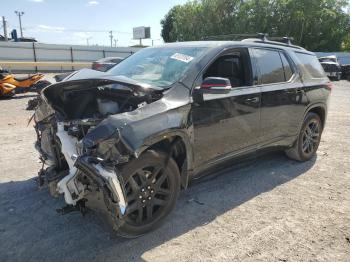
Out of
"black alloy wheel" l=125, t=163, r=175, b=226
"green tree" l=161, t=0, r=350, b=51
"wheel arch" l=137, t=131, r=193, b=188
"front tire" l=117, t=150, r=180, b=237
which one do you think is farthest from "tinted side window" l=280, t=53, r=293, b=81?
"green tree" l=161, t=0, r=350, b=51

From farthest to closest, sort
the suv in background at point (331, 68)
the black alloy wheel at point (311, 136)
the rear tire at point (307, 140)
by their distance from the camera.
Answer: the suv in background at point (331, 68) < the black alloy wheel at point (311, 136) < the rear tire at point (307, 140)

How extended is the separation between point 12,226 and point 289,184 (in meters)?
3.48

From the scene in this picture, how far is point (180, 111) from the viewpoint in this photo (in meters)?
3.72

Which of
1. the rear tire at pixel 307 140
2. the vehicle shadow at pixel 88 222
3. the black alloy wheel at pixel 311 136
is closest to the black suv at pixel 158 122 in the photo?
the vehicle shadow at pixel 88 222

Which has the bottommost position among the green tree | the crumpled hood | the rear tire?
the rear tire

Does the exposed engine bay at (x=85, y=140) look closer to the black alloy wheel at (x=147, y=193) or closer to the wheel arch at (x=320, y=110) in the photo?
the black alloy wheel at (x=147, y=193)

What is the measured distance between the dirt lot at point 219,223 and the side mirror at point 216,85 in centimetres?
137

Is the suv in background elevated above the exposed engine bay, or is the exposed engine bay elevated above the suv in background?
the exposed engine bay

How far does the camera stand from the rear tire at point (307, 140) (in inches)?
230

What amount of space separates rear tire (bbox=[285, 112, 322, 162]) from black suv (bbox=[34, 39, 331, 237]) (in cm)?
31

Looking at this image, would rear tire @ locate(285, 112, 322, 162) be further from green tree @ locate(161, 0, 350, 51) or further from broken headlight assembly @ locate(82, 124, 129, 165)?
green tree @ locate(161, 0, 350, 51)

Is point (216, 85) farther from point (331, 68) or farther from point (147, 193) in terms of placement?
point (331, 68)

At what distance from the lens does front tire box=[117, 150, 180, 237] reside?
3387mm

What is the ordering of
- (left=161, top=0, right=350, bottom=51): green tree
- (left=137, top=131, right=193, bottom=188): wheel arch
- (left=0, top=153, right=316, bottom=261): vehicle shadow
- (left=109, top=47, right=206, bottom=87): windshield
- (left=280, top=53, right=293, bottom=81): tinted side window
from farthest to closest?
(left=161, top=0, right=350, bottom=51): green tree → (left=280, top=53, right=293, bottom=81): tinted side window → (left=109, top=47, right=206, bottom=87): windshield → (left=137, top=131, right=193, bottom=188): wheel arch → (left=0, top=153, right=316, bottom=261): vehicle shadow
